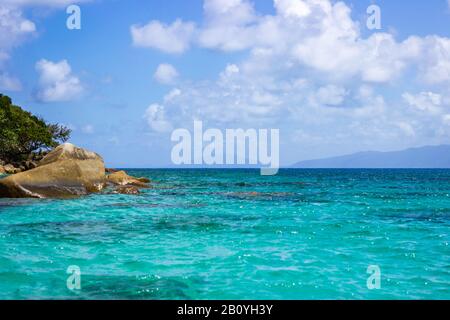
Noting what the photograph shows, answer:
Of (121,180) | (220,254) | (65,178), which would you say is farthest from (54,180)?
(220,254)

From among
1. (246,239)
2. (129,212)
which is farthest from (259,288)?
(129,212)

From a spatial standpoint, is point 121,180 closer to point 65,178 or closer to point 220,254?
point 65,178

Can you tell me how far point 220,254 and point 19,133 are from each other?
61820mm

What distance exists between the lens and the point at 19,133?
66875mm

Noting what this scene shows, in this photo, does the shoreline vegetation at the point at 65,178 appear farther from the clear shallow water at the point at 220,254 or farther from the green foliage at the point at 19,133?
the green foliage at the point at 19,133

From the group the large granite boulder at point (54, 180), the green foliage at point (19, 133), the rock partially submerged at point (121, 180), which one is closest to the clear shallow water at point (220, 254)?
the large granite boulder at point (54, 180)

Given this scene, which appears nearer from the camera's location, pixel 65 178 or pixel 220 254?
pixel 220 254

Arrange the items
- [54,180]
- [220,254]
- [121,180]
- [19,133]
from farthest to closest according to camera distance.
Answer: [19,133]
[121,180]
[54,180]
[220,254]

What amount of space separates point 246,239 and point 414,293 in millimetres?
6531

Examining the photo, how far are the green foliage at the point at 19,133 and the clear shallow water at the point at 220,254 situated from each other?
45870 mm

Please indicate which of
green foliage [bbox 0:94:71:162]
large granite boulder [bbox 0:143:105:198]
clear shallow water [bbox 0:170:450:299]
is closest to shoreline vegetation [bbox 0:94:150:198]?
large granite boulder [bbox 0:143:105:198]

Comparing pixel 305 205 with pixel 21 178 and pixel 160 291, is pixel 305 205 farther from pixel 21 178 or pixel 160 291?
pixel 160 291

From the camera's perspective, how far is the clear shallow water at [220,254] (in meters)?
9.42

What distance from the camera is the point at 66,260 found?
464 inches
